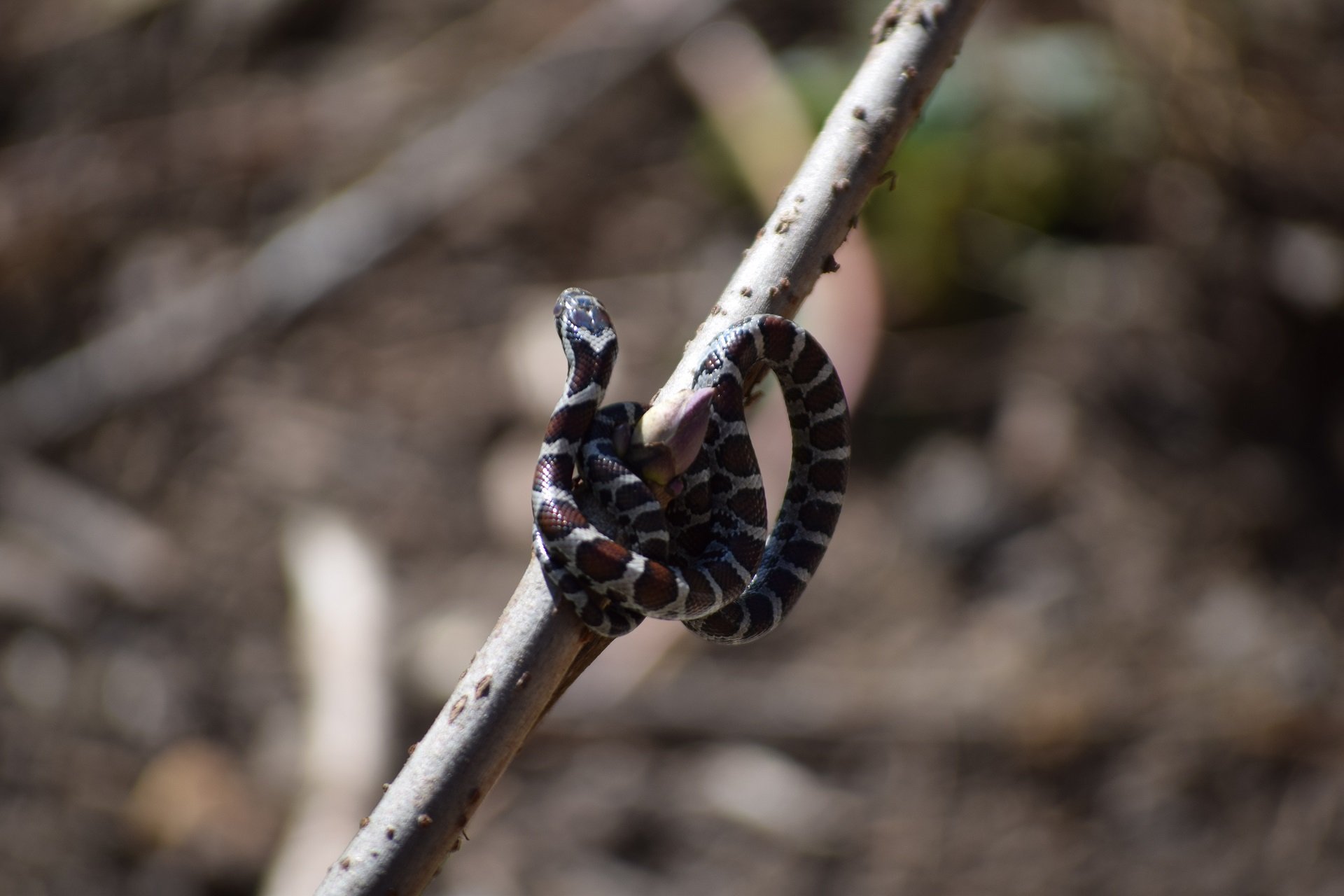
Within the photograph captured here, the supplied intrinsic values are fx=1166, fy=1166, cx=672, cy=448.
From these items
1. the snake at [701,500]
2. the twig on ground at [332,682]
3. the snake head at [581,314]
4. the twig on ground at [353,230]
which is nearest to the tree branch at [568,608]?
the snake at [701,500]

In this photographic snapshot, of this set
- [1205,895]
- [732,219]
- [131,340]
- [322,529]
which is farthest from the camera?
[732,219]

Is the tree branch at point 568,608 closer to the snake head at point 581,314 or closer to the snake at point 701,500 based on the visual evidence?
the snake at point 701,500

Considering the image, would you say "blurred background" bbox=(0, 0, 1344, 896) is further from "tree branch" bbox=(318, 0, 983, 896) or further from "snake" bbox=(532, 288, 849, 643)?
"tree branch" bbox=(318, 0, 983, 896)

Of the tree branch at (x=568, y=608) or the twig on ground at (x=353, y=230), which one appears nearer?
the tree branch at (x=568, y=608)

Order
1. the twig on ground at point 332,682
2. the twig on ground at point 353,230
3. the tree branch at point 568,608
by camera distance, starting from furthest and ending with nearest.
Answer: the twig on ground at point 353,230 < the twig on ground at point 332,682 < the tree branch at point 568,608

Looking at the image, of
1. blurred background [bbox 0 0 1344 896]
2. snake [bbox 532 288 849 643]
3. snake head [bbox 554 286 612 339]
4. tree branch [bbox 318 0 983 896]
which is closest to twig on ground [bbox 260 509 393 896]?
blurred background [bbox 0 0 1344 896]

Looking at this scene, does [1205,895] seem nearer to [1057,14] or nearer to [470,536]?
[470,536]

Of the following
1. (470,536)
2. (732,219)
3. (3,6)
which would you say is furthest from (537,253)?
(3,6)
